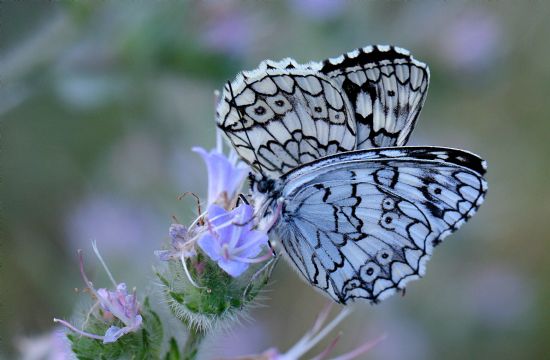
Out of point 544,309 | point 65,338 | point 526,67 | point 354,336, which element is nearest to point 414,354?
point 354,336

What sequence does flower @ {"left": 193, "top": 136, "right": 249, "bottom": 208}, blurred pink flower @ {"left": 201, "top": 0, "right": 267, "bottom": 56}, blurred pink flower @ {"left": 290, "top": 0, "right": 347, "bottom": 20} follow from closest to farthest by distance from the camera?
1. flower @ {"left": 193, "top": 136, "right": 249, "bottom": 208}
2. blurred pink flower @ {"left": 201, "top": 0, "right": 267, "bottom": 56}
3. blurred pink flower @ {"left": 290, "top": 0, "right": 347, "bottom": 20}

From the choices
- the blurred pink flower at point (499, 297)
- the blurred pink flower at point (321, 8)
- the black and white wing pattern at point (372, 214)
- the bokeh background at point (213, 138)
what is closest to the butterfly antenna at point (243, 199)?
the black and white wing pattern at point (372, 214)

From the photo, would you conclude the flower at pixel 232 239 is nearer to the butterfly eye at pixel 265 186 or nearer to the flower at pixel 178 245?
the flower at pixel 178 245

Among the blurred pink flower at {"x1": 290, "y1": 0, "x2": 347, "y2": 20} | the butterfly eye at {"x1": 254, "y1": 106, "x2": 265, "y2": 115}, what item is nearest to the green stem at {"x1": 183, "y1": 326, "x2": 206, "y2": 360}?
the butterfly eye at {"x1": 254, "y1": 106, "x2": 265, "y2": 115}

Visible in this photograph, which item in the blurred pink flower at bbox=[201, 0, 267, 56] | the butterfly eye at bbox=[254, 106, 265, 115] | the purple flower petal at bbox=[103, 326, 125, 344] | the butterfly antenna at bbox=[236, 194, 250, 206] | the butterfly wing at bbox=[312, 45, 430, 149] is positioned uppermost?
the blurred pink flower at bbox=[201, 0, 267, 56]

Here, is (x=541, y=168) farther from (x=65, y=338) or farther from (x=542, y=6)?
(x=65, y=338)

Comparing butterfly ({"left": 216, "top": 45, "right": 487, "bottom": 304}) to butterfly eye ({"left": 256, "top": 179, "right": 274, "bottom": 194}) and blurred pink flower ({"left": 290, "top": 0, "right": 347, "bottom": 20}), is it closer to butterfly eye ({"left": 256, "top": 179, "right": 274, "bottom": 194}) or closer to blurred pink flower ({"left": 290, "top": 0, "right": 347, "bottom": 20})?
butterfly eye ({"left": 256, "top": 179, "right": 274, "bottom": 194})

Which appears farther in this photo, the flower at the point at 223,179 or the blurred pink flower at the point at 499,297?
the blurred pink flower at the point at 499,297
